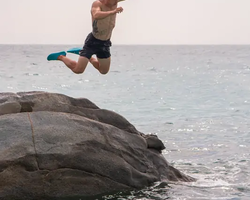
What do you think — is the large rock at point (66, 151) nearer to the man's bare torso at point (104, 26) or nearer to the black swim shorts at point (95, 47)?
the black swim shorts at point (95, 47)

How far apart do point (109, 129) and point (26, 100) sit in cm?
183

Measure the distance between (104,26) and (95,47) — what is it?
0.62 m

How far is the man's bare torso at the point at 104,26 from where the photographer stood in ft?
37.5

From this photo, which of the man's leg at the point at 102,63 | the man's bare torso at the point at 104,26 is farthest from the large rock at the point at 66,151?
the man's bare torso at the point at 104,26

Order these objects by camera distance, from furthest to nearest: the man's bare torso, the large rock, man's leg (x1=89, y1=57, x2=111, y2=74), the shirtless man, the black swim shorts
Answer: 1. man's leg (x1=89, y1=57, x2=111, y2=74)
2. the black swim shorts
3. the man's bare torso
4. the shirtless man
5. the large rock

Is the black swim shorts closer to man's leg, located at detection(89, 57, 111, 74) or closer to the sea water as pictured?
man's leg, located at detection(89, 57, 111, 74)

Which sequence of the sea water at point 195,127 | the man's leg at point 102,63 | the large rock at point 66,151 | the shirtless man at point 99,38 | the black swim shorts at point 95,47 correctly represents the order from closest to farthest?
1. the large rock at point 66,151
2. the shirtless man at point 99,38
3. the black swim shorts at point 95,47
4. the man's leg at point 102,63
5. the sea water at point 195,127

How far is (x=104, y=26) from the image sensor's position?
11555mm

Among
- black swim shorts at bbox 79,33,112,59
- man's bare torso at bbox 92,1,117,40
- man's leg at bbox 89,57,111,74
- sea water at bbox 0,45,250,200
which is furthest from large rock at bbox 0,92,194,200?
man's bare torso at bbox 92,1,117,40

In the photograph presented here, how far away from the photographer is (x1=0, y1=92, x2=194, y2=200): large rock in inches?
407

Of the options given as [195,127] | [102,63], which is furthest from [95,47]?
[195,127]

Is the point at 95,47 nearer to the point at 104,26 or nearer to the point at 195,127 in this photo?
the point at 104,26

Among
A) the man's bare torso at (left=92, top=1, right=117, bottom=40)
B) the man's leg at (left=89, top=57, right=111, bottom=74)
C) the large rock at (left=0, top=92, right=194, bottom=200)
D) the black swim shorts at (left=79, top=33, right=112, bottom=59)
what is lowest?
the large rock at (left=0, top=92, right=194, bottom=200)

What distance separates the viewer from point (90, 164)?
10.9m
